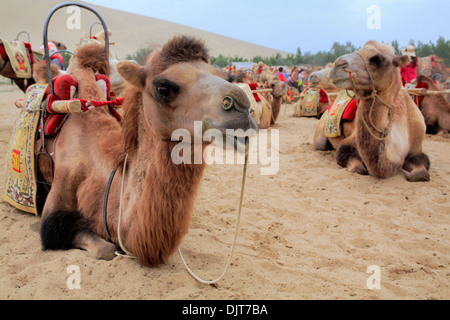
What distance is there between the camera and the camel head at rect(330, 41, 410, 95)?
4.14m

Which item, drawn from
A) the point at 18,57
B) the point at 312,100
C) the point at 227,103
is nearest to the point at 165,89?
the point at 227,103

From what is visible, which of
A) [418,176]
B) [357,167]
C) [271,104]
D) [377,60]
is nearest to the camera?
[377,60]

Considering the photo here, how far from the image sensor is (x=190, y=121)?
187cm

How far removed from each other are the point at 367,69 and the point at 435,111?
5.21 meters

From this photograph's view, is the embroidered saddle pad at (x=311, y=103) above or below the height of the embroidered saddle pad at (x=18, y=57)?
below

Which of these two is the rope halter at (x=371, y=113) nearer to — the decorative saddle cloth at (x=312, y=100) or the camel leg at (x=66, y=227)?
the camel leg at (x=66, y=227)

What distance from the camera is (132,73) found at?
2.10 meters

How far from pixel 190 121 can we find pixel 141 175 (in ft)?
1.85

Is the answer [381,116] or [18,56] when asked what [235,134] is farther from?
[18,56]

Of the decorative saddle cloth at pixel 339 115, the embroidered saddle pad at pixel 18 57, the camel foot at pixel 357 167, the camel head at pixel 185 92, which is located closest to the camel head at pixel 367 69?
the decorative saddle cloth at pixel 339 115

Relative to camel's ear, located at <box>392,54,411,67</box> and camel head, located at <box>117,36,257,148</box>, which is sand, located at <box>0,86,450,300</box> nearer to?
camel head, located at <box>117,36,257,148</box>

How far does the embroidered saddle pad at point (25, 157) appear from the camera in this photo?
122 inches

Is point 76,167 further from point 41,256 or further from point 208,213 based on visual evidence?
point 208,213

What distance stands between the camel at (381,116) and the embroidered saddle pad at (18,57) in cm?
604
